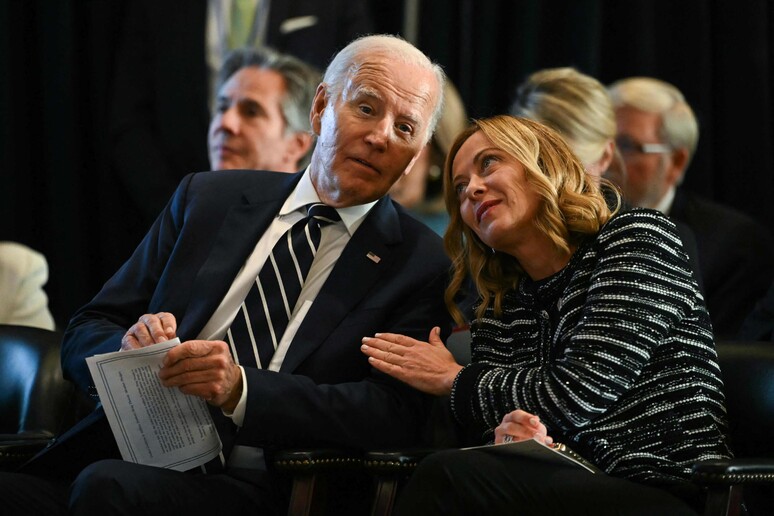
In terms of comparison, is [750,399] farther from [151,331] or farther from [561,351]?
[151,331]

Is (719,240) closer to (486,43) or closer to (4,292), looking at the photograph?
(486,43)

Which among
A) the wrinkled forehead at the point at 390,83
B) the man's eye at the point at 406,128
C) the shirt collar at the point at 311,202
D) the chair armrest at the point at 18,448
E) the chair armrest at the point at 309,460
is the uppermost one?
the wrinkled forehead at the point at 390,83

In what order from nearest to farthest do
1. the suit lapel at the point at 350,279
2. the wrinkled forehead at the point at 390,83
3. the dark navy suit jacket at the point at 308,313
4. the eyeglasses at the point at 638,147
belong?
the dark navy suit jacket at the point at 308,313
the suit lapel at the point at 350,279
the wrinkled forehead at the point at 390,83
the eyeglasses at the point at 638,147

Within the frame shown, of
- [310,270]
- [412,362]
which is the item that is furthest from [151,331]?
[412,362]

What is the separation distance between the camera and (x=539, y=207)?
2508 millimetres

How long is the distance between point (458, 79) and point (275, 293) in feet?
6.91

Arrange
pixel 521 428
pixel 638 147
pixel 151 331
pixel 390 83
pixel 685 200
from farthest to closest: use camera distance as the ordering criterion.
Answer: pixel 638 147, pixel 685 200, pixel 390 83, pixel 151 331, pixel 521 428

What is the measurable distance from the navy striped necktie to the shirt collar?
0.02 m

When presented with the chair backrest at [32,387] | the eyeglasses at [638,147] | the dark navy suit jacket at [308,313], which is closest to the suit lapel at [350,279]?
the dark navy suit jacket at [308,313]

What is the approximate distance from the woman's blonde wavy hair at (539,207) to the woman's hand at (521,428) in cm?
39

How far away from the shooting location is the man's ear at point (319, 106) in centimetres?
290

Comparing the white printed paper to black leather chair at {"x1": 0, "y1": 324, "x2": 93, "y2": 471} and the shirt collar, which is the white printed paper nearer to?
black leather chair at {"x1": 0, "y1": 324, "x2": 93, "y2": 471}

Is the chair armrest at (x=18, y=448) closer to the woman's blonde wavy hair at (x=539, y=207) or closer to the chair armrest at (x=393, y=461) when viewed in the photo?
the chair armrest at (x=393, y=461)

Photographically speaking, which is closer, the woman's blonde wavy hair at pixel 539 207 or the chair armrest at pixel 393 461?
the chair armrest at pixel 393 461
